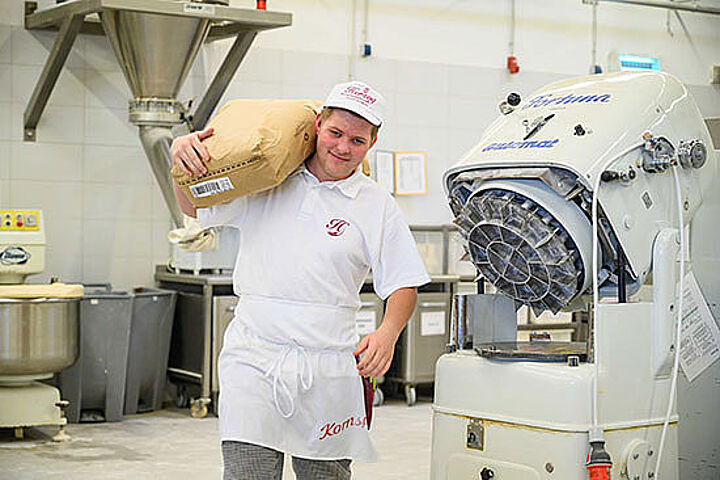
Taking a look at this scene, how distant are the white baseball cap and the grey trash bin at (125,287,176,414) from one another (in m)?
3.32

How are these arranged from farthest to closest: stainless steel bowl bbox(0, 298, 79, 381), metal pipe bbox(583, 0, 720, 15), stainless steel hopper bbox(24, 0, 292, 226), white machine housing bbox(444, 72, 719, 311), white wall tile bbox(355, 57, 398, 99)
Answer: metal pipe bbox(583, 0, 720, 15)
white wall tile bbox(355, 57, 398, 99)
stainless steel hopper bbox(24, 0, 292, 226)
stainless steel bowl bbox(0, 298, 79, 381)
white machine housing bbox(444, 72, 719, 311)

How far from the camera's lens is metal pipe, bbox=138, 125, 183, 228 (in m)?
5.63

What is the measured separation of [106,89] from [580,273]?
403 cm

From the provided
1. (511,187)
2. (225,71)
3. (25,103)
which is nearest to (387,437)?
(225,71)

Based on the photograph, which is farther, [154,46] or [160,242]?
[160,242]

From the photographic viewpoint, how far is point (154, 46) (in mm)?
5438

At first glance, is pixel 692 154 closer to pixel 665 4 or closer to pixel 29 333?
pixel 29 333

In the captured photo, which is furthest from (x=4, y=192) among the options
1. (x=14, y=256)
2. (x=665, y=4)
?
(x=665, y=4)

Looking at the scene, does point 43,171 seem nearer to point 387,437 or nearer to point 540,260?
point 387,437

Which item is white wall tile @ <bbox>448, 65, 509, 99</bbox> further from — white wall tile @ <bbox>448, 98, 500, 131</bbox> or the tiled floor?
the tiled floor

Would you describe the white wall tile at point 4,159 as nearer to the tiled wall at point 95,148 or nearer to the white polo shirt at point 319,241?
the tiled wall at point 95,148

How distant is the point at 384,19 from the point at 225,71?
1253 millimetres

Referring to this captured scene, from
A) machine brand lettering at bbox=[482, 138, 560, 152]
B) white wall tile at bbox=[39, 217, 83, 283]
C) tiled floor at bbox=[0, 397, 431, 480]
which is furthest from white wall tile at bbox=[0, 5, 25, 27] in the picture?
machine brand lettering at bbox=[482, 138, 560, 152]

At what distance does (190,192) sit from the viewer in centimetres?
266
